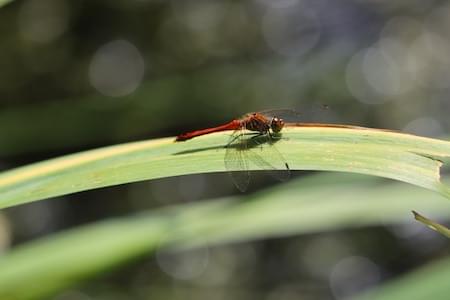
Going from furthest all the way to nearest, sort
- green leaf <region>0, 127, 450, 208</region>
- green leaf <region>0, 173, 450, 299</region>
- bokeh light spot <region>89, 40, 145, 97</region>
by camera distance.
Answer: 1. bokeh light spot <region>89, 40, 145, 97</region>
2. green leaf <region>0, 173, 450, 299</region>
3. green leaf <region>0, 127, 450, 208</region>

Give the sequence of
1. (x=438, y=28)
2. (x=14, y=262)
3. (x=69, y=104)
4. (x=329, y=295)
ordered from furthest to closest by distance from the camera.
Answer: (x=438, y=28)
(x=329, y=295)
(x=69, y=104)
(x=14, y=262)

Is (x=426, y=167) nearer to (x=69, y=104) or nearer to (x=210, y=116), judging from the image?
(x=69, y=104)

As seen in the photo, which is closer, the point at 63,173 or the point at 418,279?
the point at 63,173

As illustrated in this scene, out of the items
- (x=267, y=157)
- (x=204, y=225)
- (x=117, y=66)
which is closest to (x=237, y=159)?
(x=267, y=157)

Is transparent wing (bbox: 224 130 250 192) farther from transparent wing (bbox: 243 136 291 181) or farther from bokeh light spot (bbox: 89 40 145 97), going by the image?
bokeh light spot (bbox: 89 40 145 97)

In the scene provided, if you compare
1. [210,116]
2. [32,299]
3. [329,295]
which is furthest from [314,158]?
[329,295]

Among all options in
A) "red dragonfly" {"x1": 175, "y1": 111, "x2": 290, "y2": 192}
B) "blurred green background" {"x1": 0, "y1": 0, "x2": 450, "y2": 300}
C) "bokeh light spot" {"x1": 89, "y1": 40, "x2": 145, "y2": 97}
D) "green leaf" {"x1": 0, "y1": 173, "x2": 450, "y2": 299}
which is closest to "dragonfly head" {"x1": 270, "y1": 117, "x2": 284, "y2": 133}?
"red dragonfly" {"x1": 175, "y1": 111, "x2": 290, "y2": 192}

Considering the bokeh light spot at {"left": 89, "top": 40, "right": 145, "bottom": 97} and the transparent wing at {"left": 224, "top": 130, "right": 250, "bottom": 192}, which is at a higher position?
the bokeh light spot at {"left": 89, "top": 40, "right": 145, "bottom": 97}
